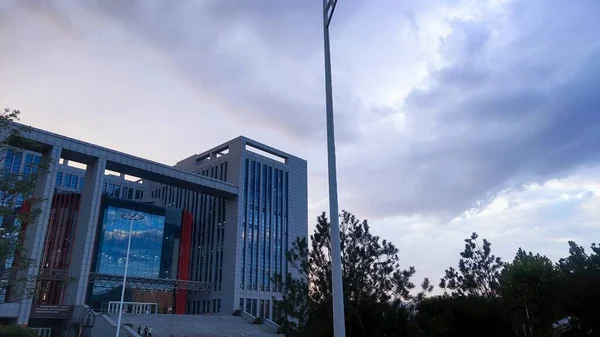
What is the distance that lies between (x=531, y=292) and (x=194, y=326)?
29774mm

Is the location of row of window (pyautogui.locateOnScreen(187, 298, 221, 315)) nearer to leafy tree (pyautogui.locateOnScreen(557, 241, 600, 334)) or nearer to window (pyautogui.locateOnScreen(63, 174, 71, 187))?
window (pyautogui.locateOnScreen(63, 174, 71, 187))

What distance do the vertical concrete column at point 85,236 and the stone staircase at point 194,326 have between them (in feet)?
16.4

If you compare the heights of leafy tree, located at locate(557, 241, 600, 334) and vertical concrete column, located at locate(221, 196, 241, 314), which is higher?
vertical concrete column, located at locate(221, 196, 241, 314)

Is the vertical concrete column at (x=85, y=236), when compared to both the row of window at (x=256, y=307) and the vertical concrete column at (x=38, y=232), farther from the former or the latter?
the row of window at (x=256, y=307)

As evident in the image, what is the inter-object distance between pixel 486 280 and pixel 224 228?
39927 millimetres

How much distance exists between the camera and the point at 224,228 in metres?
64.1

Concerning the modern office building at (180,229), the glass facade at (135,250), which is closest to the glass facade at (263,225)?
the modern office building at (180,229)

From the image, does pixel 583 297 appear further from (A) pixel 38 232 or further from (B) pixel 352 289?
(A) pixel 38 232

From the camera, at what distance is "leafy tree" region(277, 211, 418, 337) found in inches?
522

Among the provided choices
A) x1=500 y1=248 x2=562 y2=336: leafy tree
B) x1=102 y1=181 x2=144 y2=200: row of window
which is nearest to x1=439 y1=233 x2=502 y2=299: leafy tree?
x1=500 y1=248 x2=562 y2=336: leafy tree

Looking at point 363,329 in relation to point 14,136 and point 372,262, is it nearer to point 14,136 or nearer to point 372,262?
point 372,262

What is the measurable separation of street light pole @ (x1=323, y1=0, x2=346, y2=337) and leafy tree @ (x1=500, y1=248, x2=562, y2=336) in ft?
63.1

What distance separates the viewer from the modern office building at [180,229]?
49844mm

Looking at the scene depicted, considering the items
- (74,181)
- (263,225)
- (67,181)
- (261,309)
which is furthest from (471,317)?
(67,181)
